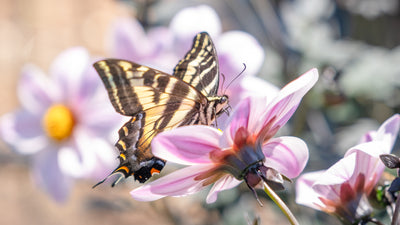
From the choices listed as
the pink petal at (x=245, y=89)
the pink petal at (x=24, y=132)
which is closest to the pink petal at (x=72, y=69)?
the pink petal at (x=24, y=132)

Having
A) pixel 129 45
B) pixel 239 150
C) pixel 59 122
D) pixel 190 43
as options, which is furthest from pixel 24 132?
pixel 239 150

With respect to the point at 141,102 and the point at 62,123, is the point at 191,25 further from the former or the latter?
the point at 62,123

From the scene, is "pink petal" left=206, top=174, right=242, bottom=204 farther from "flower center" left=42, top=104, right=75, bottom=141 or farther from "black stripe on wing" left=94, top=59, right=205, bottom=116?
"flower center" left=42, top=104, right=75, bottom=141

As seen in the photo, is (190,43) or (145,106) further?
(190,43)

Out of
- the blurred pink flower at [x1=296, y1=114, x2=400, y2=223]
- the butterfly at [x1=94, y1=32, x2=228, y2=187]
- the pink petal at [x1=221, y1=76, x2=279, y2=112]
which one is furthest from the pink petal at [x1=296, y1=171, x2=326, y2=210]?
the pink petal at [x1=221, y1=76, x2=279, y2=112]

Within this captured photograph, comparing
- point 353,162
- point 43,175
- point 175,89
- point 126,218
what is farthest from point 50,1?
point 353,162

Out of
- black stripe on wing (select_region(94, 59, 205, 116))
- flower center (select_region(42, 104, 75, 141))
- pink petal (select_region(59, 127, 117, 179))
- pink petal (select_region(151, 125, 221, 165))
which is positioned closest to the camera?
pink petal (select_region(151, 125, 221, 165))
